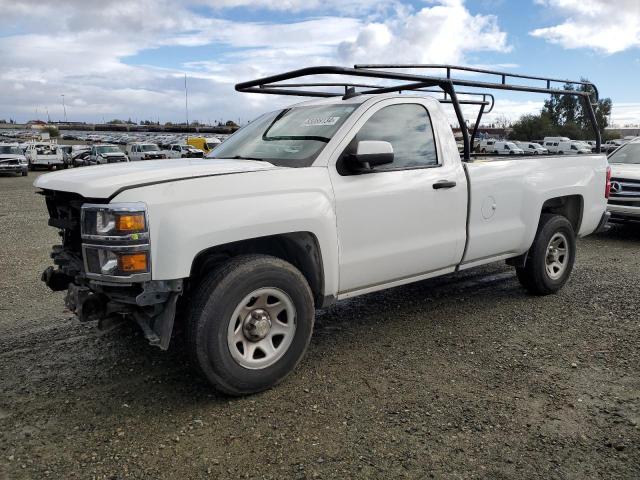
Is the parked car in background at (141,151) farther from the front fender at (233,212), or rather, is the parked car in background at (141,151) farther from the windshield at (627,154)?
the front fender at (233,212)

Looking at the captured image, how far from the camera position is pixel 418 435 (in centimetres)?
313

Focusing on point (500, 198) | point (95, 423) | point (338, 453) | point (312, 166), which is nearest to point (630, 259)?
point (500, 198)

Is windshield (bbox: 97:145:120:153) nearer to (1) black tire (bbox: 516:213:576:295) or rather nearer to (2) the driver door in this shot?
(1) black tire (bbox: 516:213:576:295)

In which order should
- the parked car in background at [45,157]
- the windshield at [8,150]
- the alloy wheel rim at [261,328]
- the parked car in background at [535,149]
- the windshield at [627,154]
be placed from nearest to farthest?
the alloy wheel rim at [261,328] < the parked car in background at [535,149] < the windshield at [627,154] < the windshield at [8,150] < the parked car in background at [45,157]

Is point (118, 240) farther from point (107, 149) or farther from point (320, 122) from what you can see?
point (107, 149)

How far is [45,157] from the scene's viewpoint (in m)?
33.8

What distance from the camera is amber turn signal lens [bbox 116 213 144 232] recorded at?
9.98 ft

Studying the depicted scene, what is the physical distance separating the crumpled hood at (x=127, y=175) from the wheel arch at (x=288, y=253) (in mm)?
497

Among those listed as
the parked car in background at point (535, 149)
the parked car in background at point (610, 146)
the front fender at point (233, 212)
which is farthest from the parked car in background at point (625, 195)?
the parked car in background at point (610, 146)

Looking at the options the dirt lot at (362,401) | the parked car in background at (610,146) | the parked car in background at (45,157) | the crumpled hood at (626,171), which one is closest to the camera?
the dirt lot at (362,401)

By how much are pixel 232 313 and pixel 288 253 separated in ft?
2.34

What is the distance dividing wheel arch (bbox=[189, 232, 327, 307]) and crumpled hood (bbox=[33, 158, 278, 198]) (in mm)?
497

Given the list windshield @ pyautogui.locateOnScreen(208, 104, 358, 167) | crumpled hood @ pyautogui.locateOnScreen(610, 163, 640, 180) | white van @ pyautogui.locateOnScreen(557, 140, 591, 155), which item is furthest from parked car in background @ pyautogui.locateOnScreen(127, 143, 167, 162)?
windshield @ pyautogui.locateOnScreen(208, 104, 358, 167)

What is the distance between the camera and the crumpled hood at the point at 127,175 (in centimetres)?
318
